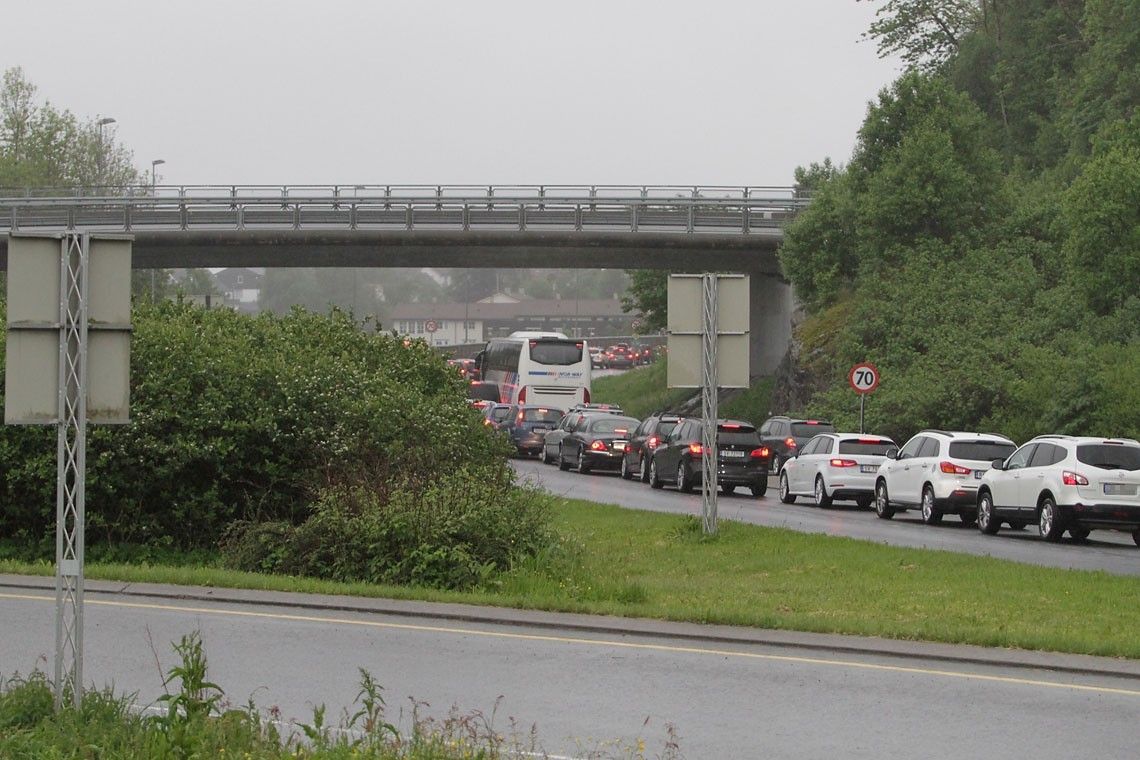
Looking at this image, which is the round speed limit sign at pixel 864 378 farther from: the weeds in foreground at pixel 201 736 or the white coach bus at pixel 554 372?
the weeds in foreground at pixel 201 736

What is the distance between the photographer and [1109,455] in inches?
1029

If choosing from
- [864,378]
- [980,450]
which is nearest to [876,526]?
[980,450]

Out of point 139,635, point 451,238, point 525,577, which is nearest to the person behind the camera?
point 139,635

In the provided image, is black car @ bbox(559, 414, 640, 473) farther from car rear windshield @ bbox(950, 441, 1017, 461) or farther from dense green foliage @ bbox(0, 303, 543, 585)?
dense green foliage @ bbox(0, 303, 543, 585)

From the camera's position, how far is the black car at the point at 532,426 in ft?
180

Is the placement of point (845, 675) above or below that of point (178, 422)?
below

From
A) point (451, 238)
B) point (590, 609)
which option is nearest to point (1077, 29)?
point (451, 238)

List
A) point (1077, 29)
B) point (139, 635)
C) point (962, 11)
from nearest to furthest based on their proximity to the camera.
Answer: point (139, 635), point (1077, 29), point (962, 11)

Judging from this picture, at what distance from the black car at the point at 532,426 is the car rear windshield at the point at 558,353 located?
32.3 ft

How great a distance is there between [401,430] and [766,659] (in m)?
9.27

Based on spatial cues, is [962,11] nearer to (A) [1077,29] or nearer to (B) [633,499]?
(A) [1077,29]

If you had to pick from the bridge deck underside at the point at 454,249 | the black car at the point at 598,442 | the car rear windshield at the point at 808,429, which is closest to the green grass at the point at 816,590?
the car rear windshield at the point at 808,429

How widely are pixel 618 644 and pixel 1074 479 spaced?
1438 cm

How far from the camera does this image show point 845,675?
39.8 ft
